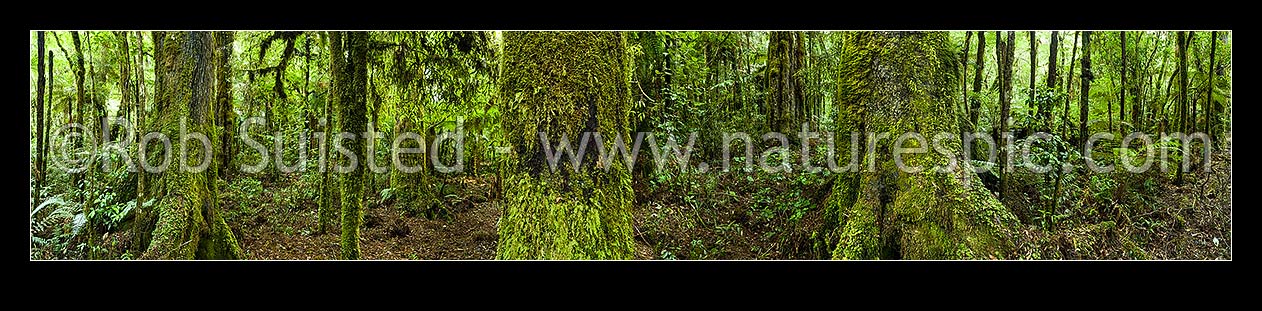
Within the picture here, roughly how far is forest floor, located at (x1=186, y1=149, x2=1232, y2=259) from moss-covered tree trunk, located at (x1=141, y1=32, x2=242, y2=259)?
299 centimetres

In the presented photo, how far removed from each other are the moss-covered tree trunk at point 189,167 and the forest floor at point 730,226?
299 centimetres

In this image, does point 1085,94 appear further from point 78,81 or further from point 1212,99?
point 78,81

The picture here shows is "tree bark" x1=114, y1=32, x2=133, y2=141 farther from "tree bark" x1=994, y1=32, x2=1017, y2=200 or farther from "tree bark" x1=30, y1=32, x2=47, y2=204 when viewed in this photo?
"tree bark" x1=994, y1=32, x2=1017, y2=200

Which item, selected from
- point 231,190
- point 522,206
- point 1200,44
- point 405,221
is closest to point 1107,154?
point 1200,44

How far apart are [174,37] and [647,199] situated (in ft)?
18.4

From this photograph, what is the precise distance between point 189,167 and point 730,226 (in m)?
5.82

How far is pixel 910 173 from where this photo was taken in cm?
465

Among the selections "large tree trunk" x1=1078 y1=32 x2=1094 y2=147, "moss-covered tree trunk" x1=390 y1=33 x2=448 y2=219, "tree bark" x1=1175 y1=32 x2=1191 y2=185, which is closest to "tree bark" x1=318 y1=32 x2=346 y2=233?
"moss-covered tree trunk" x1=390 y1=33 x2=448 y2=219

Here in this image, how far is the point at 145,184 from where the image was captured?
6.41 meters

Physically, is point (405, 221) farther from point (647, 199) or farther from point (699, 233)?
point (699, 233)

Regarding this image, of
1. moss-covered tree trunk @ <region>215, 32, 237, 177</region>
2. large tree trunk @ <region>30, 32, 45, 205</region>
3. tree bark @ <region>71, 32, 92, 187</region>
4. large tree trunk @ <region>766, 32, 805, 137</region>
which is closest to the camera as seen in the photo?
large tree trunk @ <region>30, 32, 45, 205</region>

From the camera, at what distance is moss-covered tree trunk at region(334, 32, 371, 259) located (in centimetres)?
643

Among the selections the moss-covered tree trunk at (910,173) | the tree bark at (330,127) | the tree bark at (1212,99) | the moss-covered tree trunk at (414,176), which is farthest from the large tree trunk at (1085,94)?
the tree bark at (330,127)

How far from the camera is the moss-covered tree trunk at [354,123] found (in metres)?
6.43
